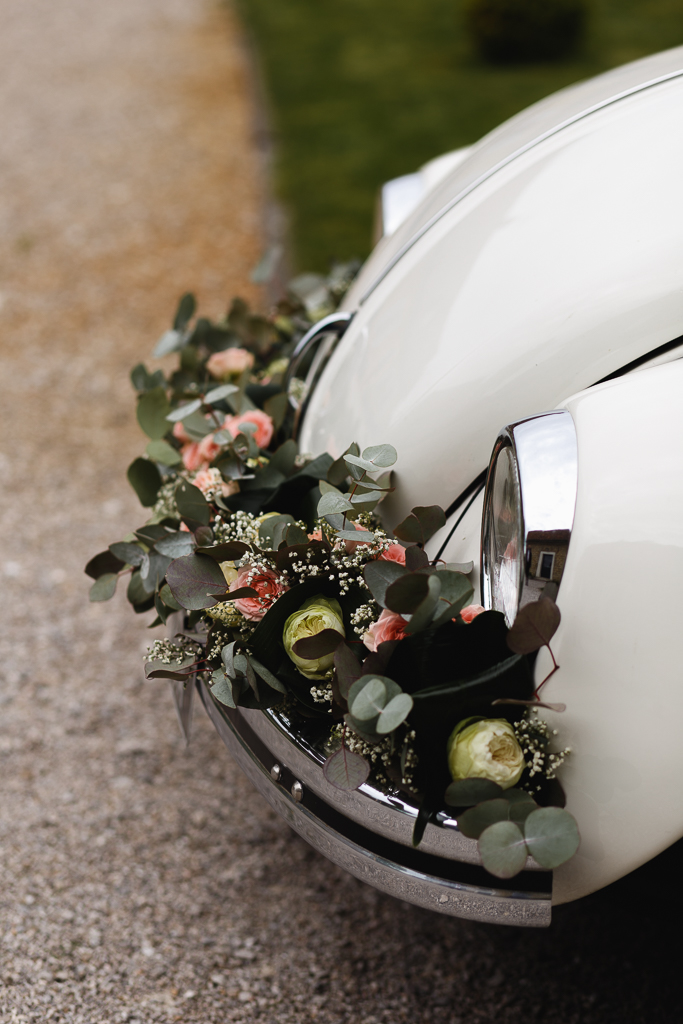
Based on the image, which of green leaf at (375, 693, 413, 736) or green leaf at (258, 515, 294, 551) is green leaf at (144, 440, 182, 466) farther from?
green leaf at (375, 693, 413, 736)

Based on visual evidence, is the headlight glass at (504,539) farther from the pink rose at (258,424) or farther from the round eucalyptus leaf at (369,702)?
the pink rose at (258,424)

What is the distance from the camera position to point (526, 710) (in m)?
1.08

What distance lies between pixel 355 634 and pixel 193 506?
405mm

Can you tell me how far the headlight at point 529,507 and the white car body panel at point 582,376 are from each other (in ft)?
0.08

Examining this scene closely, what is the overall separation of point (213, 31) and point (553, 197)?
8.76 meters

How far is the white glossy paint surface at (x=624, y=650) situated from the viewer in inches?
39.8

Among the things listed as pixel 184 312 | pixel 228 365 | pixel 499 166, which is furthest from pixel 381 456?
pixel 184 312

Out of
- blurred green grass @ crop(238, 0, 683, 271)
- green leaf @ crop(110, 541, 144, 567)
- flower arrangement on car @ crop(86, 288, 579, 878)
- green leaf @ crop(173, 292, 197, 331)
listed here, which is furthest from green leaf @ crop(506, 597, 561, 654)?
blurred green grass @ crop(238, 0, 683, 271)

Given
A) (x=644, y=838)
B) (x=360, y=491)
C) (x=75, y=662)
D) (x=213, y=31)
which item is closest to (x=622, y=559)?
(x=644, y=838)

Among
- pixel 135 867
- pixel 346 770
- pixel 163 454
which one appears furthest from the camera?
pixel 135 867

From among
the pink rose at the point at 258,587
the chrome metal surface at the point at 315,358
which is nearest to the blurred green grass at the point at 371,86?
the chrome metal surface at the point at 315,358

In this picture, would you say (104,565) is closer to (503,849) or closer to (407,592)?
(407,592)

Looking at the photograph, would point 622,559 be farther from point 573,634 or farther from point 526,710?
point 526,710

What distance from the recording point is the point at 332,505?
1270 mm
